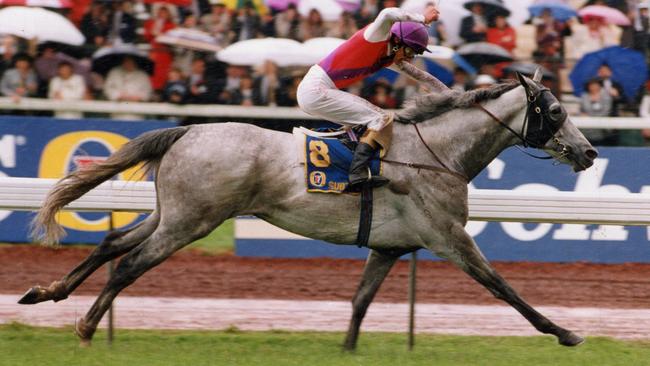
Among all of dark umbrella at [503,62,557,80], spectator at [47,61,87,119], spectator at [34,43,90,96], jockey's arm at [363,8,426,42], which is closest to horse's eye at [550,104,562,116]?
jockey's arm at [363,8,426,42]

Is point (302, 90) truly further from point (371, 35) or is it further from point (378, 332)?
point (378, 332)

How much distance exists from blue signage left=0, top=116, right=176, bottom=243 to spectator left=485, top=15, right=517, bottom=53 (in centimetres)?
402

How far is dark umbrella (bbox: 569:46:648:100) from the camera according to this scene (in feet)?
39.0

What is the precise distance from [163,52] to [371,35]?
5792 millimetres

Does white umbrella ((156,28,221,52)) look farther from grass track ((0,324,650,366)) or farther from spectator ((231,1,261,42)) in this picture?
grass track ((0,324,650,366))

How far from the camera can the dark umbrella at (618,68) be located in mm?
11883

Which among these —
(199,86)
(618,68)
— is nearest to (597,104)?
(618,68)

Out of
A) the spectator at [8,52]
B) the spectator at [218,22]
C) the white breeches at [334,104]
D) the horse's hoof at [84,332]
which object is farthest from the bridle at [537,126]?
the spectator at [8,52]

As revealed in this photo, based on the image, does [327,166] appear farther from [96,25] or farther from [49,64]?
[96,25]

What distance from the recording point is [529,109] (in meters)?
6.87

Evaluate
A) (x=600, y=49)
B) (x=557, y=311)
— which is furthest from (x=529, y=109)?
(x=600, y=49)

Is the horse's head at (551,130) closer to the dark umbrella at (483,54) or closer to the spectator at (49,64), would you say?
the dark umbrella at (483,54)

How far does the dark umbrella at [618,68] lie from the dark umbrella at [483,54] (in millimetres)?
802

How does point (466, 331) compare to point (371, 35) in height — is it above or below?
below
